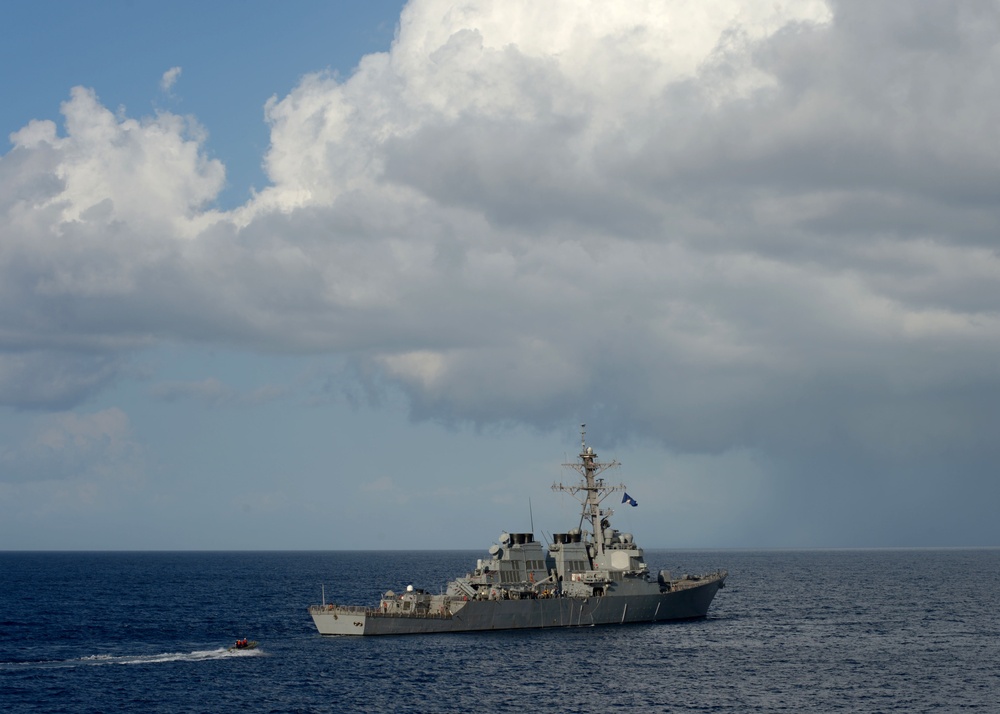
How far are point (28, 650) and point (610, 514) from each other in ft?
161

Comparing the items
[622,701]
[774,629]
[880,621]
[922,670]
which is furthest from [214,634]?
[880,621]

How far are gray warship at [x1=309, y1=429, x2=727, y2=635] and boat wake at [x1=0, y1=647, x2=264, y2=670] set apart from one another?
8901mm

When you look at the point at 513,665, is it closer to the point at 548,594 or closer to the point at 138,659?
the point at 548,594

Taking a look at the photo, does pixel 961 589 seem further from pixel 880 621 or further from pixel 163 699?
pixel 163 699

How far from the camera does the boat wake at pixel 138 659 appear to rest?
68.7 m

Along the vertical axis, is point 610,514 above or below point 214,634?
above

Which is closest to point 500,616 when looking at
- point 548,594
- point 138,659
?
point 548,594

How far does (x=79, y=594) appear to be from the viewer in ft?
457

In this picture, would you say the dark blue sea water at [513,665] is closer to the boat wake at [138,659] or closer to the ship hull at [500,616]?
the boat wake at [138,659]

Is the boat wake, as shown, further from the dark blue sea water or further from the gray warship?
the gray warship

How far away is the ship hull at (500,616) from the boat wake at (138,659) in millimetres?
7902

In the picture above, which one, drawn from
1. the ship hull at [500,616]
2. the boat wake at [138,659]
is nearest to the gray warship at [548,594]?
the ship hull at [500,616]

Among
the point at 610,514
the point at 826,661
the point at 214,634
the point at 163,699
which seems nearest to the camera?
the point at 163,699

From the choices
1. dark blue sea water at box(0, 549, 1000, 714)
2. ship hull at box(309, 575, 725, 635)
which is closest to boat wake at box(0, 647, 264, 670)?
dark blue sea water at box(0, 549, 1000, 714)
